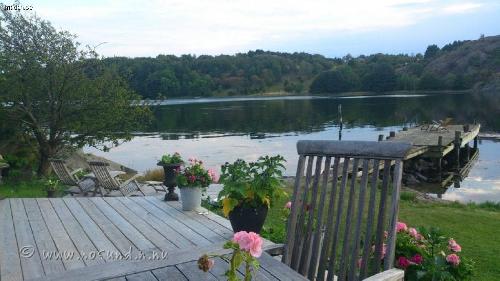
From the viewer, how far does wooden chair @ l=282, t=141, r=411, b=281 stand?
3.13 metres

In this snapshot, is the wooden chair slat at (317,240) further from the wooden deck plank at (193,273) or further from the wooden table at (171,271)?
the wooden deck plank at (193,273)

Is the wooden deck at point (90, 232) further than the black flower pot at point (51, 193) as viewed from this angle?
No

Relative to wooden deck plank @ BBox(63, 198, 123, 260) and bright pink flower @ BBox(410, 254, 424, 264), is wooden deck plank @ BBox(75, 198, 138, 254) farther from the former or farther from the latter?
bright pink flower @ BBox(410, 254, 424, 264)

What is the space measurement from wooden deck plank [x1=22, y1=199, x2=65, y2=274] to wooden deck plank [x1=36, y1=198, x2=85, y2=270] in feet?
0.17

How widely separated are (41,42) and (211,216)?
1020cm

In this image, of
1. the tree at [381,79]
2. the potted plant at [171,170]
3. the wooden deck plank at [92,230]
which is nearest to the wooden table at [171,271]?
the wooden deck plank at [92,230]

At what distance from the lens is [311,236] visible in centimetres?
377

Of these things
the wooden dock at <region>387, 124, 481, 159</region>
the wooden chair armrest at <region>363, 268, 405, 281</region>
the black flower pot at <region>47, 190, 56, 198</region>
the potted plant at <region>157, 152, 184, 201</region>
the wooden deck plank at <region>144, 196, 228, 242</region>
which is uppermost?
the wooden chair armrest at <region>363, 268, 405, 281</region>

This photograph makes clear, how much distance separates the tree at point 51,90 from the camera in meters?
13.9

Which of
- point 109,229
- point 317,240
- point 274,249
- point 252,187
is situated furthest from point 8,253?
point 317,240

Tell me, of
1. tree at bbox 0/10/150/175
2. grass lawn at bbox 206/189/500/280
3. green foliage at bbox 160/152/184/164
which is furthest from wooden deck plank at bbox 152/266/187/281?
tree at bbox 0/10/150/175

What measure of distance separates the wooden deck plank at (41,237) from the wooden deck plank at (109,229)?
63 centimetres

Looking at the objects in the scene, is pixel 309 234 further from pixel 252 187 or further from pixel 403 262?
pixel 252 187

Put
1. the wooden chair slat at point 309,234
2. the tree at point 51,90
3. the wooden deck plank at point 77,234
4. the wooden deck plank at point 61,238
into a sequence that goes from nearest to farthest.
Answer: the wooden chair slat at point 309,234 < the wooden deck plank at point 61,238 < the wooden deck plank at point 77,234 < the tree at point 51,90
